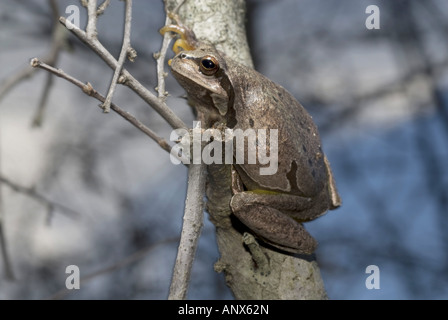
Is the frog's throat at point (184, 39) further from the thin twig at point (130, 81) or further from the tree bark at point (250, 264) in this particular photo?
the tree bark at point (250, 264)

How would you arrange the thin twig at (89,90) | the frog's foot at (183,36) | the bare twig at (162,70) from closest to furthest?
the thin twig at (89,90)
the bare twig at (162,70)
the frog's foot at (183,36)

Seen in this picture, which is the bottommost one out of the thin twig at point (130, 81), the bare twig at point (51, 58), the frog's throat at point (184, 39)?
the thin twig at point (130, 81)

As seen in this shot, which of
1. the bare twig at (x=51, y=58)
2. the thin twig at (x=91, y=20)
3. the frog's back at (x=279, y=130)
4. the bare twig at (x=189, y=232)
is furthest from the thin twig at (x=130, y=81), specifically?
the bare twig at (x=51, y=58)

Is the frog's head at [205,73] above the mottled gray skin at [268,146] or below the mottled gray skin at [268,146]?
above

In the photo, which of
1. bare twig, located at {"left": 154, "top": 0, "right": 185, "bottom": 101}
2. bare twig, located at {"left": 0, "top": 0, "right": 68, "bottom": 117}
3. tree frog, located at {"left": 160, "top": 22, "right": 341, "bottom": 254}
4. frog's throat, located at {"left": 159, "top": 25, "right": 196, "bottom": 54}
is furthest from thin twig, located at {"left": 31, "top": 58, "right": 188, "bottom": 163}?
bare twig, located at {"left": 0, "top": 0, "right": 68, "bottom": 117}

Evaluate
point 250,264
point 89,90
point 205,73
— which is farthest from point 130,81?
point 250,264

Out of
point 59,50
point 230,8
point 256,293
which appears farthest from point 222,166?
point 59,50

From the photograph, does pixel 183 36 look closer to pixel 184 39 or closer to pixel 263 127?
pixel 184 39

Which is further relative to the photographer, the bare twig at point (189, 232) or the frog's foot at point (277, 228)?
the frog's foot at point (277, 228)
